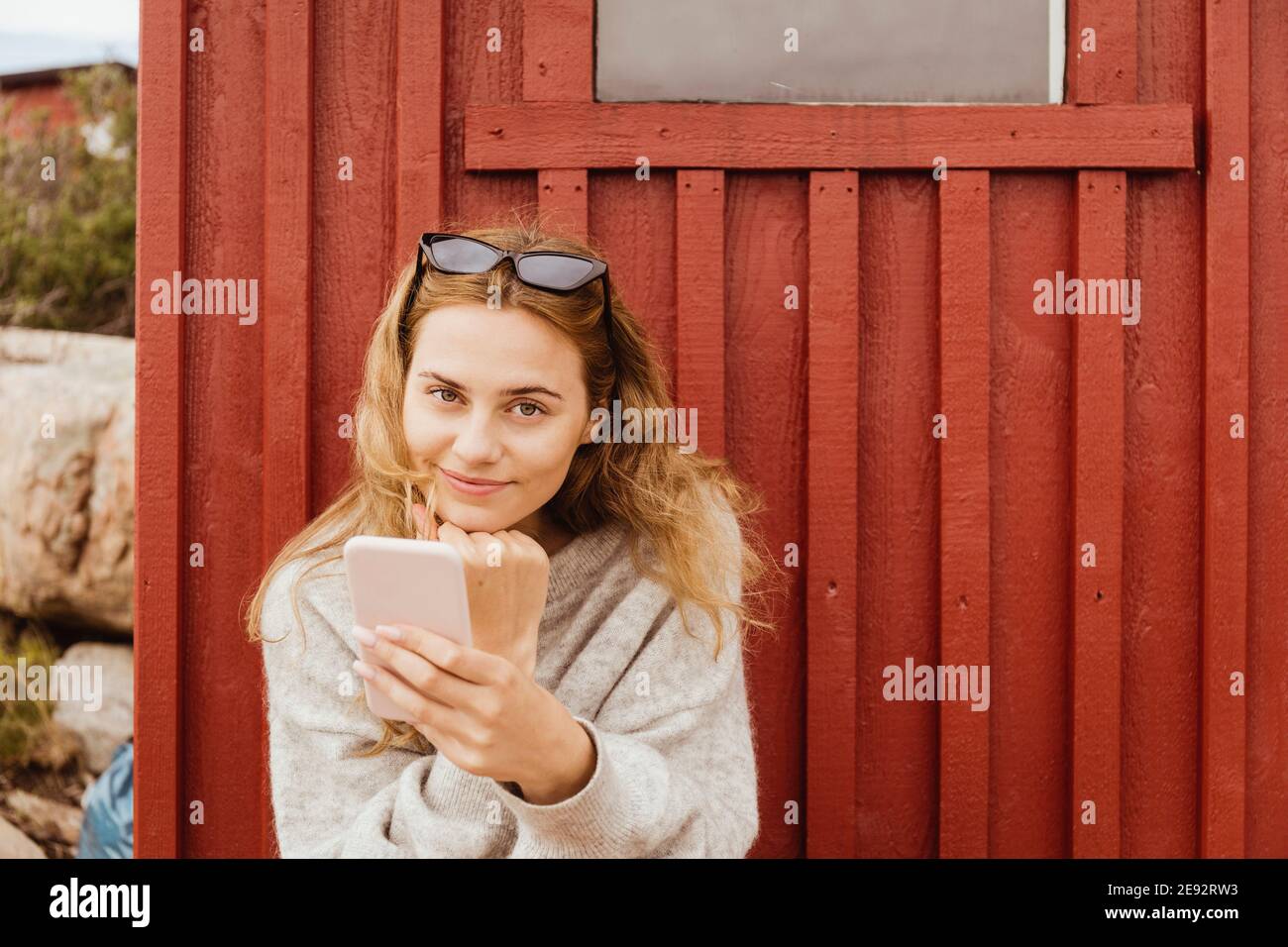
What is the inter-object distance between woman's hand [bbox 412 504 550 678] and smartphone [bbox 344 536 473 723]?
0.25ft

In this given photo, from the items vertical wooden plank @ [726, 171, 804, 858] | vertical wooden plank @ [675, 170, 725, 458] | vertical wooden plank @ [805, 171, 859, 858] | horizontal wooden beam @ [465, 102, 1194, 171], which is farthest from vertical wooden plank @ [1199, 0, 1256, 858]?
vertical wooden plank @ [675, 170, 725, 458]

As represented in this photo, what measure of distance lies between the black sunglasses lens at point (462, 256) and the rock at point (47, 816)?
4.13 meters

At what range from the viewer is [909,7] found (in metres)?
2.62

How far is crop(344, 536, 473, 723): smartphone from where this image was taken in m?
1.52

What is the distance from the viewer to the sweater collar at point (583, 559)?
6.79ft

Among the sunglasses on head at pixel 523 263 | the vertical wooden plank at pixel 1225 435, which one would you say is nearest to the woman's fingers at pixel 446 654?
the sunglasses on head at pixel 523 263

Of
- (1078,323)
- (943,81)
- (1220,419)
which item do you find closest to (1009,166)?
(943,81)

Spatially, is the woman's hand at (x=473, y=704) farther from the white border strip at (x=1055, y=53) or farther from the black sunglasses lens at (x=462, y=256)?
the white border strip at (x=1055, y=53)

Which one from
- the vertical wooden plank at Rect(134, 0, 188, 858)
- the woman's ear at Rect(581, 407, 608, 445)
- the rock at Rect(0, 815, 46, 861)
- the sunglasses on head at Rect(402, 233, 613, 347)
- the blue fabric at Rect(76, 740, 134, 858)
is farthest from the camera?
the rock at Rect(0, 815, 46, 861)

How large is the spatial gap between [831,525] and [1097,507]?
71cm

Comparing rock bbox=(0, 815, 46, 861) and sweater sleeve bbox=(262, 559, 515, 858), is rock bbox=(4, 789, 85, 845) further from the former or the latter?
sweater sleeve bbox=(262, 559, 515, 858)

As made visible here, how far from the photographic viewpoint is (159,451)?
8.41ft

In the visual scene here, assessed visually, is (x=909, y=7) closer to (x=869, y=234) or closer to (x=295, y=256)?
(x=869, y=234)
